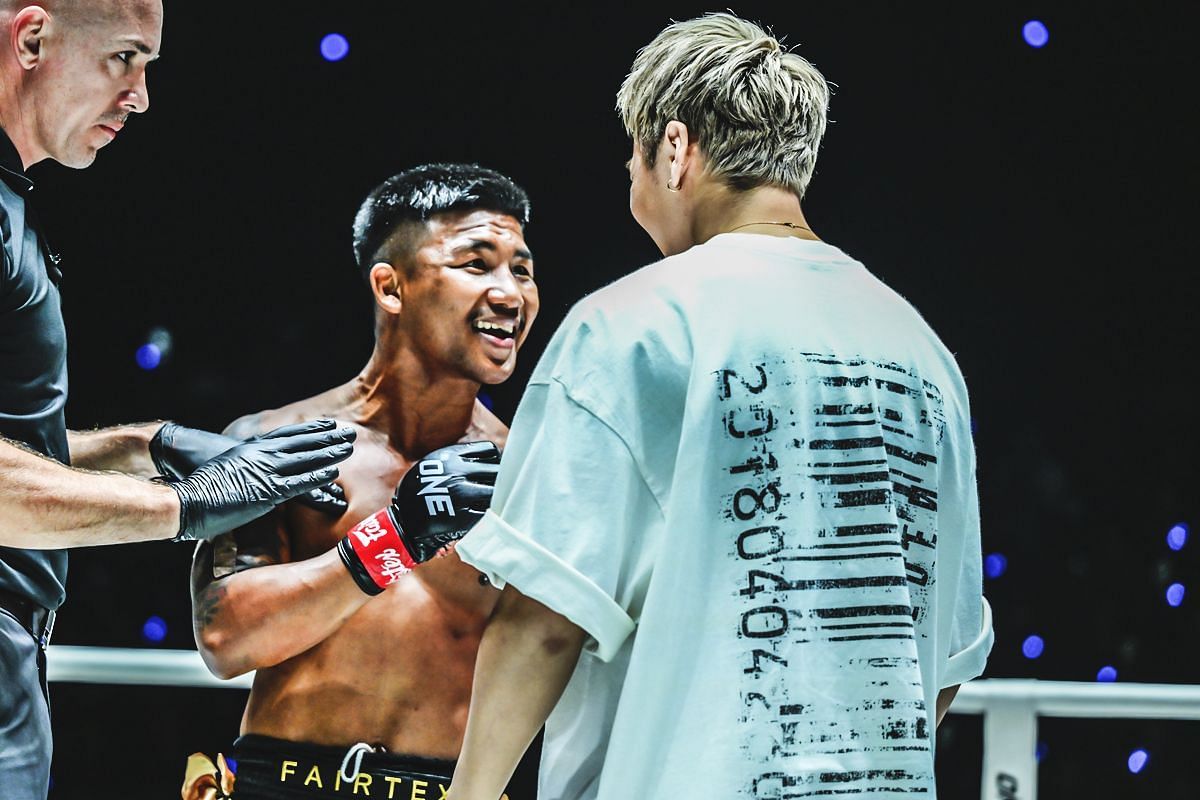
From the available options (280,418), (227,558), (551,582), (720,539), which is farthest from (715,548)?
(280,418)

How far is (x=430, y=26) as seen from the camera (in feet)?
9.91

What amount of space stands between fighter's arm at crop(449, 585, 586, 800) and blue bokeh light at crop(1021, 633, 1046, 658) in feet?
7.82

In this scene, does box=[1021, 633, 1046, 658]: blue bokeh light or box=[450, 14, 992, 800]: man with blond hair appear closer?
box=[450, 14, 992, 800]: man with blond hair

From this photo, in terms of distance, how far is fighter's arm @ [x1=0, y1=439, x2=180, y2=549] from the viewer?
1398 mm

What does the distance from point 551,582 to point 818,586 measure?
8.9 inches

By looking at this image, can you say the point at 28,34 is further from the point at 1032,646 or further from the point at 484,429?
the point at 1032,646

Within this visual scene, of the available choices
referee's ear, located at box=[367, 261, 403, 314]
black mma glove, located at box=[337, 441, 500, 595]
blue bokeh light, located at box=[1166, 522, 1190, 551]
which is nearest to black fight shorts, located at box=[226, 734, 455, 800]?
black mma glove, located at box=[337, 441, 500, 595]

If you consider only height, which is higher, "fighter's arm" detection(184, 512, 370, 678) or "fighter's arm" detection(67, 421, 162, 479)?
"fighter's arm" detection(67, 421, 162, 479)

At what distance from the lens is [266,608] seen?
1.78 metres

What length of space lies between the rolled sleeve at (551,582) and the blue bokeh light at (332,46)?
7.21ft

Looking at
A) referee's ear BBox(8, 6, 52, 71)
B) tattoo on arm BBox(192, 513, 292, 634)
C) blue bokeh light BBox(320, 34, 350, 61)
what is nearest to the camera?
referee's ear BBox(8, 6, 52, 71)

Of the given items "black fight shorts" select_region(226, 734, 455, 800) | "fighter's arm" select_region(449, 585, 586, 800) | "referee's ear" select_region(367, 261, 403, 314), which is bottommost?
"black fight shorts" select_region(226, 734, 455, 800)

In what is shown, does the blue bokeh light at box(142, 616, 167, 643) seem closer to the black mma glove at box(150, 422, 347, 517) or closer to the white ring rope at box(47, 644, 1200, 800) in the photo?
the black mma glove at box(150, 422, 347, 517)

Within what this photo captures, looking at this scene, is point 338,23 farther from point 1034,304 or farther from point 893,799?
point 893,799
